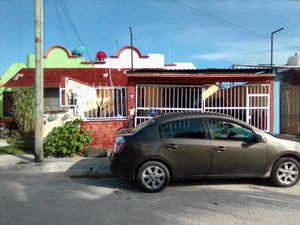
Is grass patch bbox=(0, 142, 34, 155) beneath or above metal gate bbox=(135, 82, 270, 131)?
beneath

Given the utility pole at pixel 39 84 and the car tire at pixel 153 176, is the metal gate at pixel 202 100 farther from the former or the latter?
the car tire at pixel 153 176

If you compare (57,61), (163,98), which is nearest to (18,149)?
(163,98)

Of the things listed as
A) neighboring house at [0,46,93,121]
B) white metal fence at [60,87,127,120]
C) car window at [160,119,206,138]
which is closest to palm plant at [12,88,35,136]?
white metal fence at [60,87,127,120]

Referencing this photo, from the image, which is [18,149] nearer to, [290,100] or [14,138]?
[14,138]

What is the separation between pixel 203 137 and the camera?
8.06 metres

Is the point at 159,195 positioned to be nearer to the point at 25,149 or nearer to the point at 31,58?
the point at 25,149

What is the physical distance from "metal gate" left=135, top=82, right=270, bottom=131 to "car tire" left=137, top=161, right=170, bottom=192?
19.8ft

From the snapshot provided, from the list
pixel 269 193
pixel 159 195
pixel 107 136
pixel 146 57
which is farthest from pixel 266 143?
pixel 146 57

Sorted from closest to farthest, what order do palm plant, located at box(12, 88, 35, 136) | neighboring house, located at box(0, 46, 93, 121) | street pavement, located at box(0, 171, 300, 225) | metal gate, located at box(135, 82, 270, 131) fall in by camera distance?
1. street pavement, located at box(0, 171, 300, 225)
2. metal gate, located at box(135, 82, 270, 131)
3. palm plant, located at box(12, 88, 35, 136)
4. neighboring house, located at box(0, 46, 93, 121)

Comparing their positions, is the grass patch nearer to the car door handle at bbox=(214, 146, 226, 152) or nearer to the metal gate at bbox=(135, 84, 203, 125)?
the metal gate at bbox=(135, 84, 203, 125)

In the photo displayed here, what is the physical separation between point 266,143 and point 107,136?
644cm

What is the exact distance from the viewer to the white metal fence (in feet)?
46.4

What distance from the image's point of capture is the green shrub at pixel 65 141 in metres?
12.3

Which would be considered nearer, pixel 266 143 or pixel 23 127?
pixel 266 143
